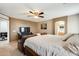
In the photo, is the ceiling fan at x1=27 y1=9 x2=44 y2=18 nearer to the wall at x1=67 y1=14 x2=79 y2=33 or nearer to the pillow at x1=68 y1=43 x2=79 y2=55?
the wall at x1=67 y1=14 x2=79 y2=33

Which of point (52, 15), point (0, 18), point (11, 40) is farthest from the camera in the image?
point (11, 40)

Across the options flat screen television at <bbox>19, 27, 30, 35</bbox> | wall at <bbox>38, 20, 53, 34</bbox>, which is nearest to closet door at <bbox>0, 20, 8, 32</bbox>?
flat screen television at <bbox>19, 27, 30, 35</bbox>

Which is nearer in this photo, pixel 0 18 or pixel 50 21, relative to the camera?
pixel 0 18

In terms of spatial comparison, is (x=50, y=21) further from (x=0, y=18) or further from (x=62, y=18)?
(x=0, y=18)

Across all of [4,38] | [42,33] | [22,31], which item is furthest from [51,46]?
[4,38]

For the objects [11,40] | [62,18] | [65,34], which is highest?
[62,18]

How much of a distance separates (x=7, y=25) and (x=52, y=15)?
0.80 m

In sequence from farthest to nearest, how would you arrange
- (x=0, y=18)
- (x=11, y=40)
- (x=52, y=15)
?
(x=11, y=40) < (x=52, y=15) < (x=0, y=18)

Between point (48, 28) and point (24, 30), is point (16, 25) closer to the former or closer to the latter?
point (24, 30)

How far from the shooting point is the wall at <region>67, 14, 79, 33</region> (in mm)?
1389

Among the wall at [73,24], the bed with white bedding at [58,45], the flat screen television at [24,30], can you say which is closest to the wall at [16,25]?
the flat screen television at [24,30]

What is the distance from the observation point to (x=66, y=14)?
1.44 metres

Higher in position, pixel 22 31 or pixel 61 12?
pixel 61 12

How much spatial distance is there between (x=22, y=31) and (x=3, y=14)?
436 millimetres
